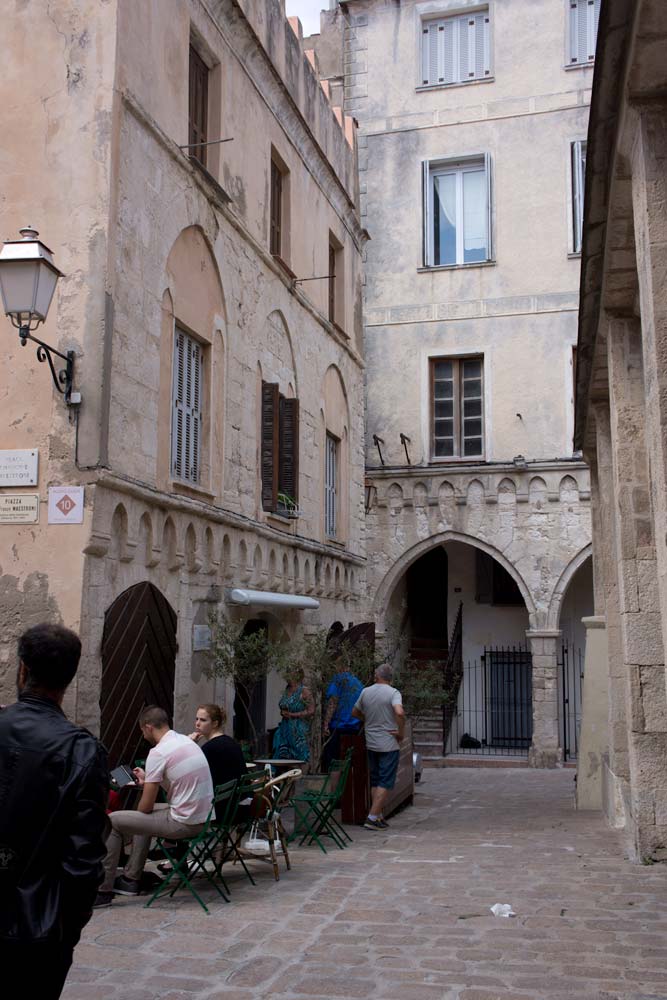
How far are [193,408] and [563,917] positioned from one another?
6062mm

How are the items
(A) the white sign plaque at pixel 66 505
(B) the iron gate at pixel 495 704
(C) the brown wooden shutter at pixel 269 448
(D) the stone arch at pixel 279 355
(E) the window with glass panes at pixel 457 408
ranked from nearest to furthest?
(A) the white sign plaque at pixel 66 505
(C) the brown wooden shutter at pixel 269 448
(D) the stone arch at pixel 279 355
(E) the window with glass panes at pixel 457 408
(B) the iron gate at pixel 495 704

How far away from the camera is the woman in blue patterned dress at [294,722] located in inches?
412

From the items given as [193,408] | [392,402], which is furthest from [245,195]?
[392,402]

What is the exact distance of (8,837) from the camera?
9.55ft

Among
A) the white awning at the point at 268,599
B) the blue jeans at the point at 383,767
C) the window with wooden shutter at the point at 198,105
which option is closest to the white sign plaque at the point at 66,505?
the white awning at the point at 268,599

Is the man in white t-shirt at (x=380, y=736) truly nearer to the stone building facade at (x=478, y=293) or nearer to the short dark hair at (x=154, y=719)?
the short dark hair at (x=154, y=719)

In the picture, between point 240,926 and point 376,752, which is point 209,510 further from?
point 240,926

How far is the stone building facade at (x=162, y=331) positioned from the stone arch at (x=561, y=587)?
5.45m

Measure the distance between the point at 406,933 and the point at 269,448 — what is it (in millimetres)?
7169

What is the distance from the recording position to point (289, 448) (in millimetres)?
13055

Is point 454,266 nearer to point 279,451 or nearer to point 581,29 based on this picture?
point 581,29

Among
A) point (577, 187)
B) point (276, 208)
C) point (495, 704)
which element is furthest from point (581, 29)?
point (495, 704)

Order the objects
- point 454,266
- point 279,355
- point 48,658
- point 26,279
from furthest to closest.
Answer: point 454,266, point 279,355, point 26,279, point 48,658

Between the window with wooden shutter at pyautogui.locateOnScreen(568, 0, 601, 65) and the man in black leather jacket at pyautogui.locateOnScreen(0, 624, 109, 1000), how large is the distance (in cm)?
1879
